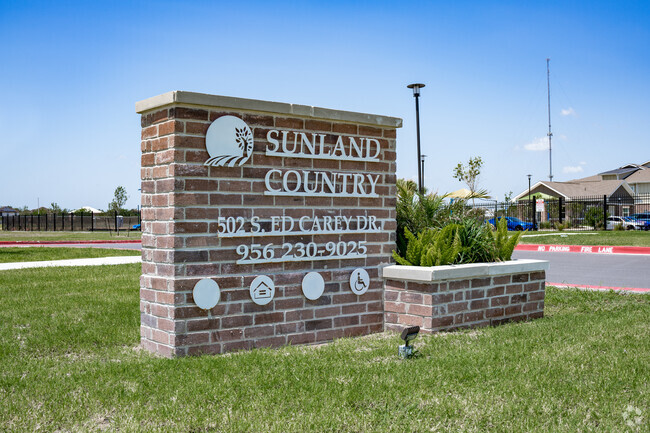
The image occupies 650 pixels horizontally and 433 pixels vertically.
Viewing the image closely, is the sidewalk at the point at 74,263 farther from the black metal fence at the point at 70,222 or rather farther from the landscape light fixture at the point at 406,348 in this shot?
the black metal fence at the point at 70,222

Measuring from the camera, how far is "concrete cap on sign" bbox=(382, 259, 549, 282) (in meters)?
5.98

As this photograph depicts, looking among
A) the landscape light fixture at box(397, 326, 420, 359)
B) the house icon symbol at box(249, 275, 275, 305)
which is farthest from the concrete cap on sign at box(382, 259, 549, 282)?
the house icon symbol at box(249, 275, 275, 305)

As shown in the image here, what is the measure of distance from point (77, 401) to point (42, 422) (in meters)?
0.33

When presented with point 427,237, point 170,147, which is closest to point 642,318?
point 427,237

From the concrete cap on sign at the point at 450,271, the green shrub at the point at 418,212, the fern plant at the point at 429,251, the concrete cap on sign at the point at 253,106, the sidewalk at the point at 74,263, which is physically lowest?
the sidewalk at the point at 74,263

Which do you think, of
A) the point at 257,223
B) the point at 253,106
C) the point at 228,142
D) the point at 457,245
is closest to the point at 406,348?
the point at 257,223

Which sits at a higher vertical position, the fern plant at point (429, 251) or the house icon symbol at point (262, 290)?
the fern plant at point (429, 251)

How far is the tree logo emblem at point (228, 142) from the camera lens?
525 centimetres

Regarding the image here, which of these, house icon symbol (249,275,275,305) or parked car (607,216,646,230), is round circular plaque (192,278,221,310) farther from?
parked car (607,216,646,230)

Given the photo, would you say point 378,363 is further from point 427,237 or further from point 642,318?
point 642,318

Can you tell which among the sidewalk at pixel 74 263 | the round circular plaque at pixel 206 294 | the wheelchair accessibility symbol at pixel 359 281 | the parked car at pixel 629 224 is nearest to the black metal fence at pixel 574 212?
the parked car at pixel 629 224

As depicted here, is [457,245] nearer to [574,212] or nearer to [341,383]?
[341,383]

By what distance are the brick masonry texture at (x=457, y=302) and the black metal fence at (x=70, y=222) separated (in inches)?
1914

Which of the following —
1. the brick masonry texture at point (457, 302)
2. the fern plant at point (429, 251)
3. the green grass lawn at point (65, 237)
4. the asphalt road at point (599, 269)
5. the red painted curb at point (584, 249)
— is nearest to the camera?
the brick masonry texture at point (457, 302)
